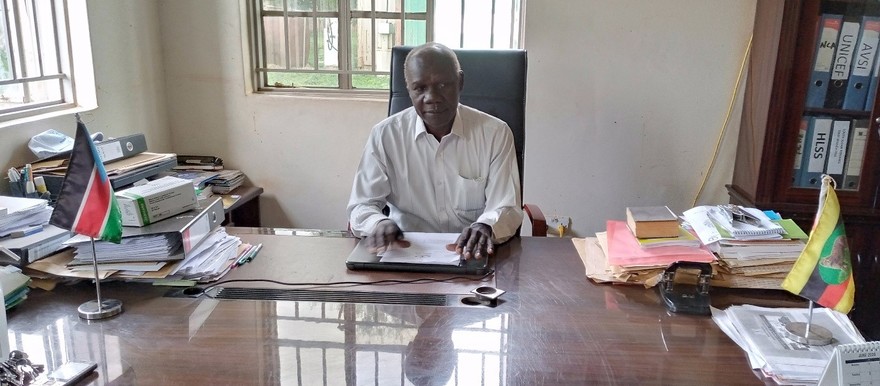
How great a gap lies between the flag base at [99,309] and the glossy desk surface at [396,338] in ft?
0.05

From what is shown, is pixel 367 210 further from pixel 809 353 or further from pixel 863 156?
pixel 863 156

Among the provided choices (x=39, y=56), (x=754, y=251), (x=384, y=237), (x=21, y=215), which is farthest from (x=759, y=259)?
(x=39, y=56)

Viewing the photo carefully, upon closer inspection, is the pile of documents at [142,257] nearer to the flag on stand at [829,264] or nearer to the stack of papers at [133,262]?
the stack of papers at [133,262]

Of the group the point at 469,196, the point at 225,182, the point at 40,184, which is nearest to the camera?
the point at 469,196

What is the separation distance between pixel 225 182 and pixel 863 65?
254 cm

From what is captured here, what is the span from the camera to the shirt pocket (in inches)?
75.0

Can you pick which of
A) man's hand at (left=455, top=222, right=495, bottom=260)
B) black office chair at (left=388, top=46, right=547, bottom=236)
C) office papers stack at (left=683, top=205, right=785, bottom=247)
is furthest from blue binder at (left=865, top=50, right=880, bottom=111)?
man's hand at (left=455, top=222, right=495, bottom=260)

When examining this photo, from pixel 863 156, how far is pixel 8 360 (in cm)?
265

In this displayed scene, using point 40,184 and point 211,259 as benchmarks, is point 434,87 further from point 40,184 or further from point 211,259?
point 40,184

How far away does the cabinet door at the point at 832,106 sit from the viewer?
2.29 m

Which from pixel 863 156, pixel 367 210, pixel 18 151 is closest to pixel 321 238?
pixel 367 210

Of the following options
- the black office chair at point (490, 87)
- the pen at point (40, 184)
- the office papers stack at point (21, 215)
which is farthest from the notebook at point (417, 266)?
the pen at point (40, 184)

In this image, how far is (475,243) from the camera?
1.56 m

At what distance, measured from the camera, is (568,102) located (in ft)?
8.98
